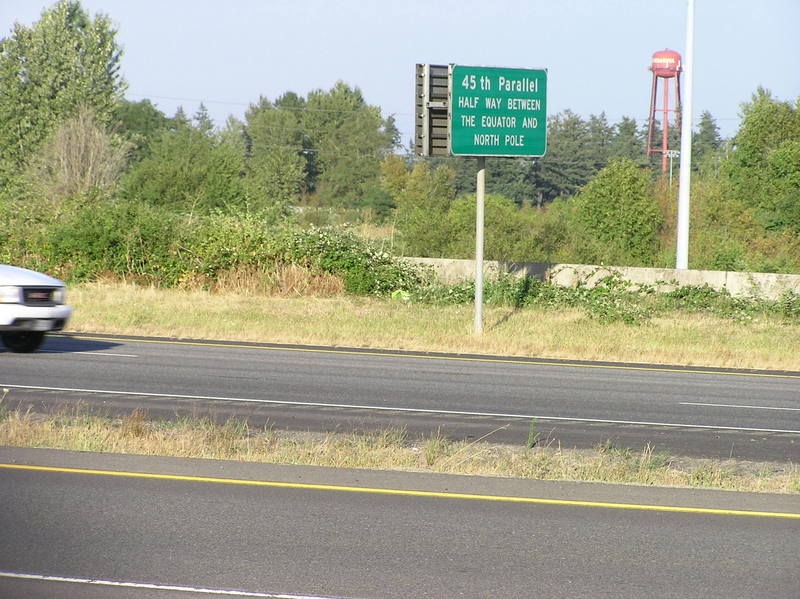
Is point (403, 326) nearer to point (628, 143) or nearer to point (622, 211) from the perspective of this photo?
point (622, 211)

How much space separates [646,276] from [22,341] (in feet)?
59.5

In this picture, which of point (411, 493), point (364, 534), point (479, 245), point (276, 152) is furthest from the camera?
point (276, 152)

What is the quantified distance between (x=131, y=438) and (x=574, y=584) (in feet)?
17.0

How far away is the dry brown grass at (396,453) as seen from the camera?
909cm

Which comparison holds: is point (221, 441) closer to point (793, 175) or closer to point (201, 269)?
point (201, 269)

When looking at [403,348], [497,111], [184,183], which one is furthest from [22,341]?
[184,183]

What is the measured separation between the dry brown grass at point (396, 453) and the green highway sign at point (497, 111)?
12.6 meters

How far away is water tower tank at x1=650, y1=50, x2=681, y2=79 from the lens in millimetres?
80312

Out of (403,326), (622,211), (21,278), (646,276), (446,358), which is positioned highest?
(622,211)

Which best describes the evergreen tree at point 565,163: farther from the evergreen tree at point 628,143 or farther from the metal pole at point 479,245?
the metal pole at point 479,245

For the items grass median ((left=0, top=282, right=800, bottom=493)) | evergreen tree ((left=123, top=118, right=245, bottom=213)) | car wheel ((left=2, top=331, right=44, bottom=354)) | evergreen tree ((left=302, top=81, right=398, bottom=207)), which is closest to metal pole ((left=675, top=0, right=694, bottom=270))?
grass median ((left=0, top=282, right=800, bottom=493))

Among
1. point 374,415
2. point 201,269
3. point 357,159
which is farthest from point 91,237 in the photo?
point 357,159

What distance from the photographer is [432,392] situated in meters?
14.7

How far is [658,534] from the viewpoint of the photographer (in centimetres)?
722
